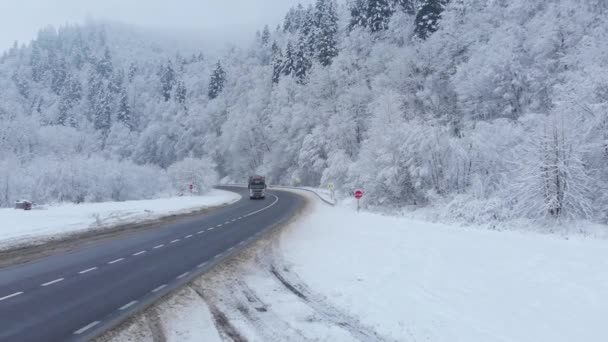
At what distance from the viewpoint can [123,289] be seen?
9.09 m

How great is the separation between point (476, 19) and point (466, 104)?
10640 millimetres

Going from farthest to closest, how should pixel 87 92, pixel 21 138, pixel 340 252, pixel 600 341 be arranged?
pixel 87 92
pixel 21 138
pixel 340 252
pixel 600 341

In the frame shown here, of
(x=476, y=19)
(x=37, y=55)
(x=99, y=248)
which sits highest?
(x=37, y=55)

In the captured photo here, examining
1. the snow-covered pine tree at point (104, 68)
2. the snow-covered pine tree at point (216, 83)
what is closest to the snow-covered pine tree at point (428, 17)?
the snow-covered pine tree at point (216, 83)

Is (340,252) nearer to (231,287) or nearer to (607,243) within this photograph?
(231,287)

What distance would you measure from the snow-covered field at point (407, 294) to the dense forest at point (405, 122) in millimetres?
5813

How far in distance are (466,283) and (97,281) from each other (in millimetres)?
8527

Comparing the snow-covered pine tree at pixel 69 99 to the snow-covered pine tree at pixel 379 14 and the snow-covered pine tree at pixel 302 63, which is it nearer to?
the snow-covered pine tree at pixel 302 63

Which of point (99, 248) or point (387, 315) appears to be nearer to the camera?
point (387, 315)

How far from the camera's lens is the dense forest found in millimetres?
17719

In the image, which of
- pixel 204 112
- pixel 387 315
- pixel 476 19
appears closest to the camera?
pixel 387 315

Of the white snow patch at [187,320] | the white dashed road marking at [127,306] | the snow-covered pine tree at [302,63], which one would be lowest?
the white dashed road marking at [127,306]

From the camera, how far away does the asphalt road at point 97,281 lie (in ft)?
22.8

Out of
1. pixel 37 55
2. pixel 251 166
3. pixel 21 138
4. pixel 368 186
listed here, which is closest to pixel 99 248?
pixel 368 186
